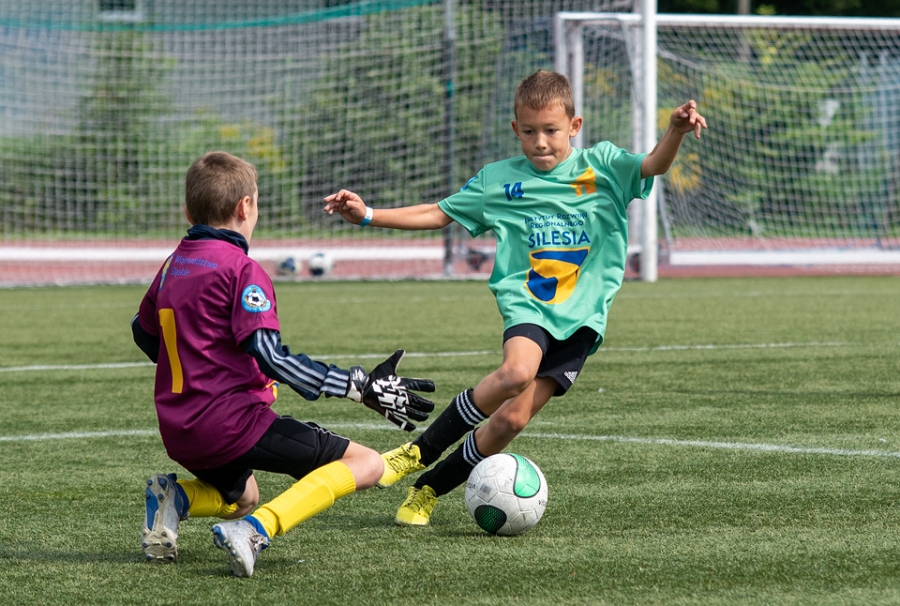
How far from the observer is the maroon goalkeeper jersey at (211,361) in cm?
322

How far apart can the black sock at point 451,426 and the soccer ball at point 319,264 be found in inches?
446

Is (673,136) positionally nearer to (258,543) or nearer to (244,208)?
(244,208)

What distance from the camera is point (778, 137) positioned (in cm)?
1717

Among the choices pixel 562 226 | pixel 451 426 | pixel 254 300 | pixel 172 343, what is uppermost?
pixel 562 226

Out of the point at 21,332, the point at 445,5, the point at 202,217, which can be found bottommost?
the point at 21,332

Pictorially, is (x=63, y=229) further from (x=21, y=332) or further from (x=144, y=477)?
(x=144, y=477)

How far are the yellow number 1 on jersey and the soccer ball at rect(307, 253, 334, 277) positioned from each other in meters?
12.0

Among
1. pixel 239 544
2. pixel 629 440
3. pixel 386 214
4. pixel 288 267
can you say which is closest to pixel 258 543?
pixel 239 544

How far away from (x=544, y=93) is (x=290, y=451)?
1.62m

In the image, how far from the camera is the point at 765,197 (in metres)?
17.0

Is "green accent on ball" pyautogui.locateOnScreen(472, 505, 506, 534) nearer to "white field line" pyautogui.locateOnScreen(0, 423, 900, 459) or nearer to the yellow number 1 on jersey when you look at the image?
the yellow number 1 on jersey

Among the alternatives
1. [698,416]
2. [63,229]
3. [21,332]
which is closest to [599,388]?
[698,416]

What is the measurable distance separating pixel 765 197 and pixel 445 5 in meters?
5.25

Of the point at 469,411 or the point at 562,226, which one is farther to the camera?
the point at 562,226
